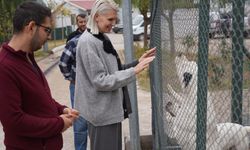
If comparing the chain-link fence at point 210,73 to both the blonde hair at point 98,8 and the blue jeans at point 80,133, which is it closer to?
the blonde hair at point 98,8

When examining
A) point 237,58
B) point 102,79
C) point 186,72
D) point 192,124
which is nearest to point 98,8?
point 102,79

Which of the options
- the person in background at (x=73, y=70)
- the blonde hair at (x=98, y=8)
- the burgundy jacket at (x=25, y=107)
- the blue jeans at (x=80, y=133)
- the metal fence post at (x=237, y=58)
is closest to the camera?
the metal fence post at (x=237, y=58)

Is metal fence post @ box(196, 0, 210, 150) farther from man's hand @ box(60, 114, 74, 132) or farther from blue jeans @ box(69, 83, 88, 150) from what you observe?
blue jeans @ box(69, 83, 88, 150)

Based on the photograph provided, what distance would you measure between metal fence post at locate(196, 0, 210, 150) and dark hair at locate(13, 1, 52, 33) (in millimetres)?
873

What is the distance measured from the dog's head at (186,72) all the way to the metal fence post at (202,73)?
0.30 meters

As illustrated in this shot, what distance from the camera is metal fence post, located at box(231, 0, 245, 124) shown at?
212 centimetres

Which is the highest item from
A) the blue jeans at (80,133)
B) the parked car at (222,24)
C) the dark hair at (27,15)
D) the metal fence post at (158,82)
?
the dark hair at (27,15)

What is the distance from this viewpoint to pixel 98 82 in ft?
11.7

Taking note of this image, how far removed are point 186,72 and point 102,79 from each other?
2.09ft

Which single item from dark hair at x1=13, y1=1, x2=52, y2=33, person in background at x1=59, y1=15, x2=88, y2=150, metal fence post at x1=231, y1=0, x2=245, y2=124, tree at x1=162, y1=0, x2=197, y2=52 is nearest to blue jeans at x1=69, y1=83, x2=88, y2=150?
person in background at x1=59, y1=15, x2=88, y2=150

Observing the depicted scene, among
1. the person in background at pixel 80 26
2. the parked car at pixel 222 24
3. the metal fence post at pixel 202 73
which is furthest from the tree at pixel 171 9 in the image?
the person in background at pixel 80 26

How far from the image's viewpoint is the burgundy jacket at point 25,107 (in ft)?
8.55

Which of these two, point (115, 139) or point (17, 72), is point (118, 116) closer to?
point (115, 139)

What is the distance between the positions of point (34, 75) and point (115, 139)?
49.9 inches
